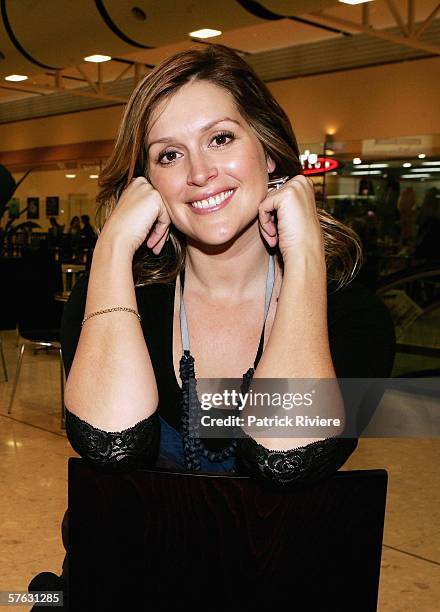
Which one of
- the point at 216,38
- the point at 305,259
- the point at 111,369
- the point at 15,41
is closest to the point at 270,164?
the point at 305,259

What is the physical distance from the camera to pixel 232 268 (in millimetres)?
1647

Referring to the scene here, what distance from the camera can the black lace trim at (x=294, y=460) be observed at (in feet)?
4.00

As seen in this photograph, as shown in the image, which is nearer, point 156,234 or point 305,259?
point 305,259

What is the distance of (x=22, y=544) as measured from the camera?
2967 millimetres

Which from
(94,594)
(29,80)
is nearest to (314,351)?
(94,594)

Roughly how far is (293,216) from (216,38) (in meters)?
8.84

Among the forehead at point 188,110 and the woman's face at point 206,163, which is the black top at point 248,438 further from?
the forehead at point 188,110

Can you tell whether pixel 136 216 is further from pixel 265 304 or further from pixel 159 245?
pixel 265 304

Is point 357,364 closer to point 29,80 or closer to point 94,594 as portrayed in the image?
point 94,594

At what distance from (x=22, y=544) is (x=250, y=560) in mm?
2143

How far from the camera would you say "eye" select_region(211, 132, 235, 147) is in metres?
1.52

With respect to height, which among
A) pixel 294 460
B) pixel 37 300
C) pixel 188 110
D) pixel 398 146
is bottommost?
pixel 37 300

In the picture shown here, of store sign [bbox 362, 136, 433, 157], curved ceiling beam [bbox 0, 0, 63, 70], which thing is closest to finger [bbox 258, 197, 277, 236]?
curved ceiling beam [bbox 0, 0, 63, 70]

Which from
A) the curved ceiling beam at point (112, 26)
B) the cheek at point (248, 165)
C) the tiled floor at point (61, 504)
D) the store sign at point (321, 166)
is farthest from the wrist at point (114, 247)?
the store sign at point (321, 166)
